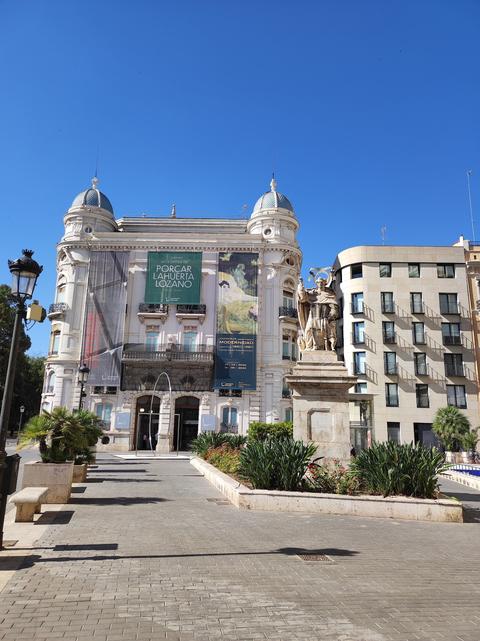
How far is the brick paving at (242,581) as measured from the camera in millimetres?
4172

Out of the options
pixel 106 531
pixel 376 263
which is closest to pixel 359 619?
pixel 106 531

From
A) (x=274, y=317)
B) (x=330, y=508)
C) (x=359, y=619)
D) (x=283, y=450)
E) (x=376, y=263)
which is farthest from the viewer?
(x=376, y=263)

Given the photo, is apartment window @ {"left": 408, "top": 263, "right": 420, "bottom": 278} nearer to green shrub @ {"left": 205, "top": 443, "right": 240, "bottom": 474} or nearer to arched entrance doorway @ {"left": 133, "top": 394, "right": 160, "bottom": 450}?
arched entrance doorway @ {"left": 133, "top": 394, "right": 160, "bottom": 450}

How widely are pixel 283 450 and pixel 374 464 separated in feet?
6.49

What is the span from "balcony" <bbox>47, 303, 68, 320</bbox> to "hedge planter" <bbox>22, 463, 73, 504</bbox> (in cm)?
3411

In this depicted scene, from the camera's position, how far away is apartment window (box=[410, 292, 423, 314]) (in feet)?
148

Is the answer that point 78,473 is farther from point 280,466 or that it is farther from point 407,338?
point 407,338

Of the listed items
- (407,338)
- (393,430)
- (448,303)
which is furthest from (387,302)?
(393,430)

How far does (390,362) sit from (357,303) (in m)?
6.40

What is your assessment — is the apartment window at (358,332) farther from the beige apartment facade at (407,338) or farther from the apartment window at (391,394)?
the apartment window at (391,394)

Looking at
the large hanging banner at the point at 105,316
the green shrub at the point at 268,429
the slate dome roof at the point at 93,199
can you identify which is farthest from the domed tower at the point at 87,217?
the green shrub at the point at 268,429

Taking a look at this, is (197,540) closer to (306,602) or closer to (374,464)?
(306,602)

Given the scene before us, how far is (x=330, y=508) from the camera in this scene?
9.92 metres

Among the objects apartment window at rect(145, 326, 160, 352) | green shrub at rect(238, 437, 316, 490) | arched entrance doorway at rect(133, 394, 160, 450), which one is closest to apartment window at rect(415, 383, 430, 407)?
arched entrance doorway at rect(133, 394, 160, 450)
